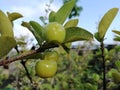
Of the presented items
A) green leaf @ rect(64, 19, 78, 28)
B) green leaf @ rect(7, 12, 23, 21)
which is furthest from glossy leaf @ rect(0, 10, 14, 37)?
green leaf @ rect(64, 19, 78, 28)

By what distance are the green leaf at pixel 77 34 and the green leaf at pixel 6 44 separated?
136 mm

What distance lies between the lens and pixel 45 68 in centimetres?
89

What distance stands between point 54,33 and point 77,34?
64 millimetres

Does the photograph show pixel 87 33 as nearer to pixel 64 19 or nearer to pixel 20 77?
pixel 64 19

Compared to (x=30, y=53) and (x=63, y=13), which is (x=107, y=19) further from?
(x=30, y=53)

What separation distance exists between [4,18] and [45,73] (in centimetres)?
19

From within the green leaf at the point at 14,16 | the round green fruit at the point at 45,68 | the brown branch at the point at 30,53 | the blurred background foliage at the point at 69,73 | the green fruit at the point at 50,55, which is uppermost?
the green leaf at the point at 14,16

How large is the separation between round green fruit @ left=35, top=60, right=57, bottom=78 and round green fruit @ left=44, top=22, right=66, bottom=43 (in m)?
0.06

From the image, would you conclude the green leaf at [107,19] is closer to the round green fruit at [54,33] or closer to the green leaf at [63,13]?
the green leaf at [63,13]

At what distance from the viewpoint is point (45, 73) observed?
89 centimetres

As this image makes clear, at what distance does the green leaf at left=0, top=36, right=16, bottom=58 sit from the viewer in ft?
2.84

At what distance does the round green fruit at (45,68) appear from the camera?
89 centimetres

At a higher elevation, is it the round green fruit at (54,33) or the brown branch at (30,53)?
the round green fruit at (54,33)

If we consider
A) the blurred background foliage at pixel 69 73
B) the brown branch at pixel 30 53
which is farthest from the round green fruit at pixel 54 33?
the blurred background foliage at pixel 69 73
